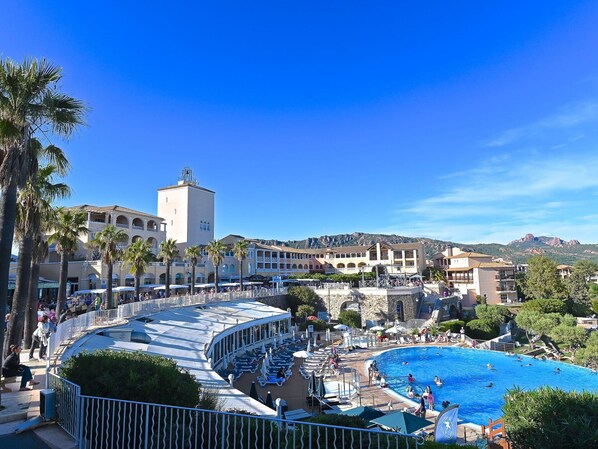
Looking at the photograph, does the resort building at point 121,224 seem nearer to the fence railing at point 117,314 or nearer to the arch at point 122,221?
the arch at point 122,221

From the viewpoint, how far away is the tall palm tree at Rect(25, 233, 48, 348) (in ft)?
54.5

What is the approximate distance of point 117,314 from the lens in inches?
853

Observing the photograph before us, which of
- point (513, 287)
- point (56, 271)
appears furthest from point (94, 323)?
point (513, 287)

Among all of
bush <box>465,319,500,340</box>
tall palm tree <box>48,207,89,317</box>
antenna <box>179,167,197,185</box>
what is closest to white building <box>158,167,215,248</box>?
antenna <box>179,167,197,185</box>

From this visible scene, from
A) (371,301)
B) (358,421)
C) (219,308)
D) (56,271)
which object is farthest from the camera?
(371,301)

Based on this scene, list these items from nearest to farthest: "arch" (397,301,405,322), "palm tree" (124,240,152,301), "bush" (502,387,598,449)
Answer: "bush" (502,387,598,449) < "palm tree" (124,240,152,301) < "arch" (397,301,405,322)

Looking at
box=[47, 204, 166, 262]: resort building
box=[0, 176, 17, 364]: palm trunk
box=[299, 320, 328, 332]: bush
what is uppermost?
box=[47, 204, 166, 262]: resort building

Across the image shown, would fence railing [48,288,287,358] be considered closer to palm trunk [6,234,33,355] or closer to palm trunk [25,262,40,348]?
palm trunk [6,234,33,355]

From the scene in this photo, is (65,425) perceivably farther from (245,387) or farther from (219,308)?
(219,308)

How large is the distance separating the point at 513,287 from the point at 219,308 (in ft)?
181

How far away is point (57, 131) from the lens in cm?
1091

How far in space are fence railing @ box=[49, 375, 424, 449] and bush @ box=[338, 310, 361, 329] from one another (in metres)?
38.9

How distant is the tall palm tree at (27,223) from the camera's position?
13281mm

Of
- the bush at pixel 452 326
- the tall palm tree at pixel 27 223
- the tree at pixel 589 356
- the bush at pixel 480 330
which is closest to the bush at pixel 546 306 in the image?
the bush at pixel 480 330
